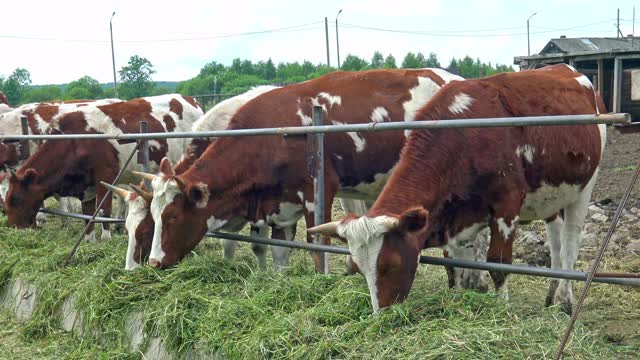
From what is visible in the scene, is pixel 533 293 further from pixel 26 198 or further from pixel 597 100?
pixel 26 198

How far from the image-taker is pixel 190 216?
21.2ft

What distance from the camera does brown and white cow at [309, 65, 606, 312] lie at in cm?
446

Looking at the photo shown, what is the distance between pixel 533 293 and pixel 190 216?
127 inches

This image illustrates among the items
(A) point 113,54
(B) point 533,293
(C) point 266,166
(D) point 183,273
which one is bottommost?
(B) point 533,293

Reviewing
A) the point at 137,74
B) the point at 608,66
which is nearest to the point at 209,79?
the point at 137,74

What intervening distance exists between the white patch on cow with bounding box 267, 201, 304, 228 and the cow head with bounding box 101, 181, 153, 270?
113 cm

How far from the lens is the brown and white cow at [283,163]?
639 cm

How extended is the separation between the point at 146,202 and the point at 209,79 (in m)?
67.2

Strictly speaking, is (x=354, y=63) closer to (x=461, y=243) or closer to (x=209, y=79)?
(x=209, y=79)

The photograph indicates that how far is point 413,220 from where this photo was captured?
4.48 meters

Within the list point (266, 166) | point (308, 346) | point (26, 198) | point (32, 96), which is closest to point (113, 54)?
point (32, 96)

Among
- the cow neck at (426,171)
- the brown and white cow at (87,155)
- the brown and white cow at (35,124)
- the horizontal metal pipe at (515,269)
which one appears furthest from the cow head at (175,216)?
the brown and white cow at (35,124)

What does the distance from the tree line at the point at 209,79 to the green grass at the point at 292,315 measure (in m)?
45.8

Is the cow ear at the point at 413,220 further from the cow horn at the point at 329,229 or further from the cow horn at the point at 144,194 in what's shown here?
the cow horn at the point at 144,194
